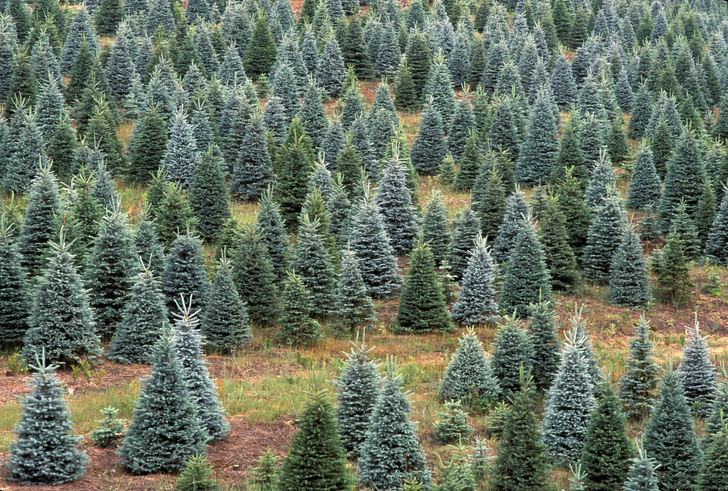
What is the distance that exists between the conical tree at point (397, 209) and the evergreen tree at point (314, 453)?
71.3 feet

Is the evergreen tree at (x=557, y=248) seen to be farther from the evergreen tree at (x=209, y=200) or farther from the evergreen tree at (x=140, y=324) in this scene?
the evergreen tree at (x=140, y=324)

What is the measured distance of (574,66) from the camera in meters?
65.9

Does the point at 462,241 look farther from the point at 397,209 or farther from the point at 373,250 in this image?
the point at 373,250

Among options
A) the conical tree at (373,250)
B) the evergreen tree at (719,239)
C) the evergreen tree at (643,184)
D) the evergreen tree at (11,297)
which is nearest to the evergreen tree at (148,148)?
the conical tree at (373,250)

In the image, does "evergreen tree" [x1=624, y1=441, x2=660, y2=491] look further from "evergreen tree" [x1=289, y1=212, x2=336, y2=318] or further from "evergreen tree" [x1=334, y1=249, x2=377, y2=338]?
"evergreen tree" [x1=289, y1=212, x2=336, y2=318]

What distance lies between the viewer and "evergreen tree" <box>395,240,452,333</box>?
29.9 meters

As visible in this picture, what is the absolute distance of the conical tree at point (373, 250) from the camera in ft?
108

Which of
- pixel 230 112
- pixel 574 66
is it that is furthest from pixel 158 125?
pixel 574 66

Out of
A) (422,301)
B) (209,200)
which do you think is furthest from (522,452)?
(209,200)

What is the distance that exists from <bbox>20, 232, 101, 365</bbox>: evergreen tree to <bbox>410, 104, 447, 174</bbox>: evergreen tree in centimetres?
2776

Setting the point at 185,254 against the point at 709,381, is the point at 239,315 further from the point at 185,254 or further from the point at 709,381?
the point at 709,381

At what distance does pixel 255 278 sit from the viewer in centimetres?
3111

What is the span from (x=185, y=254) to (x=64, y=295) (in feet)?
20.5

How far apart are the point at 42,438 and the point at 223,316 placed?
457 inches
